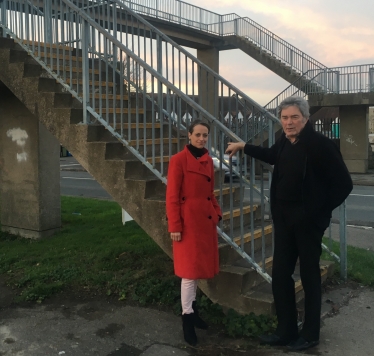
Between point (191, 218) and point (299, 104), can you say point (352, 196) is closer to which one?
point (299, 104)

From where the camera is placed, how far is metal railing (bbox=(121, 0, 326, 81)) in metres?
20.8

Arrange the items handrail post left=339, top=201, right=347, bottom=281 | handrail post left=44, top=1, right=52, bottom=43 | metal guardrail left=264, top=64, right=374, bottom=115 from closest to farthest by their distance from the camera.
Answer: handrail post left=339, top=201, right=347, bottom=281 < handrail post left=44, top=1, right=52, bottom=43 < metal guardrail left=264, top=64, right=374, bottom=115

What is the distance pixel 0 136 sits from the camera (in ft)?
24.4

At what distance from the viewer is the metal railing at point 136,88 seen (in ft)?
14.0

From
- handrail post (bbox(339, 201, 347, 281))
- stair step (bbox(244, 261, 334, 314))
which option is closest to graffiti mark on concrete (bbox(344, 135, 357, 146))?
handrail post (bbox(339, 201, 347, 281))

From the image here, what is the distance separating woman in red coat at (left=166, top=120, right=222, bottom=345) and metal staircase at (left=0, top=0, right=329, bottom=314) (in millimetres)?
422

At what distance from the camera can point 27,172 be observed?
23.1 ft

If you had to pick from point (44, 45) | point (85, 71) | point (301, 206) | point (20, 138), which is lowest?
point (301, 206)

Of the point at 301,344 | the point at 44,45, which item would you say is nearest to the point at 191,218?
the point at 301,344

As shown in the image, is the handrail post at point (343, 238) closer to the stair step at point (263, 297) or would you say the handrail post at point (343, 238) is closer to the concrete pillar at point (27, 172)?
the stair step at point (263, 297)

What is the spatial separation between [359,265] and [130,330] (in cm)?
299

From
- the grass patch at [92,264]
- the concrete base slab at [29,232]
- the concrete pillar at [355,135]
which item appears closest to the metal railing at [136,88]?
the grass patch at [92,264]

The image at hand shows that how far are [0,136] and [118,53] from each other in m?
3.50

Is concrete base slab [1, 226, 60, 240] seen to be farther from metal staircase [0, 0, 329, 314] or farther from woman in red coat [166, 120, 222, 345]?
woman in red coat [166, 120, 222, 345]
